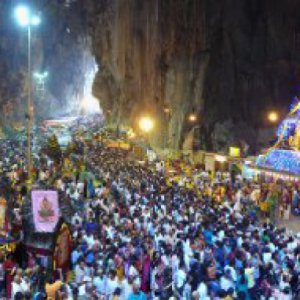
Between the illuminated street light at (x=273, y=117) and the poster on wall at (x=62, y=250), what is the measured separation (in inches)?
925

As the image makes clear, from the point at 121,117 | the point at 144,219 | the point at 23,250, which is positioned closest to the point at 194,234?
the point at 144,219

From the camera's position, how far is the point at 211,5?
34.8 m

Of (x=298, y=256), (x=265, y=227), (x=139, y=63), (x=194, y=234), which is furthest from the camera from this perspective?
(x=139, y=63)

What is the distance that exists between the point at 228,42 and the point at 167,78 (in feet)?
19.7

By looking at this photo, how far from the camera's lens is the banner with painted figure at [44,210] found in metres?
13.0

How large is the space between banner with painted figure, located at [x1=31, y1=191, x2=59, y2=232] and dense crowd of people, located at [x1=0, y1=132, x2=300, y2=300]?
0.76 m

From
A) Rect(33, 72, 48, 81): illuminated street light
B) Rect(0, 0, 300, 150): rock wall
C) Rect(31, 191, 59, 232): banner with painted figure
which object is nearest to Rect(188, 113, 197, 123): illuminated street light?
Rect(0, 0, 300, 150): rock wall

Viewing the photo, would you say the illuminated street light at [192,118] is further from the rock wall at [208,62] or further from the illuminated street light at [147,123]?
the illuminated street light at [147,123]

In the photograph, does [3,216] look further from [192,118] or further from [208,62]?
[208,62]

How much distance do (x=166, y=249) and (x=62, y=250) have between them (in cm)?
239

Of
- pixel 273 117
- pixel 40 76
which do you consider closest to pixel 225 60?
pixel 273 117

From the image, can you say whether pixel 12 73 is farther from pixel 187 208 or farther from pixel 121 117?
pixel 187 208

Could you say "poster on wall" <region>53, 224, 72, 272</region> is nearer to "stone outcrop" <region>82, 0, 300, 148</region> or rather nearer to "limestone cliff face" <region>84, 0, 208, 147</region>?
"stone outcrop" <region>82, 0, 300, 148</region>

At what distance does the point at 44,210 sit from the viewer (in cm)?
1308
